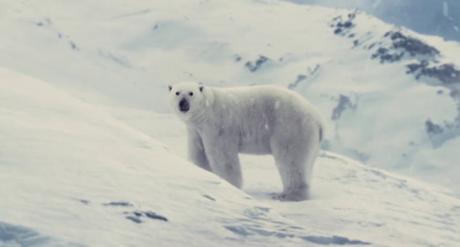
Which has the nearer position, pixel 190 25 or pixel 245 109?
pixel 245 109

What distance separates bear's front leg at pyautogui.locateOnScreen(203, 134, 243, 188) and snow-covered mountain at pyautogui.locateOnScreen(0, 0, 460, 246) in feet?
1.26

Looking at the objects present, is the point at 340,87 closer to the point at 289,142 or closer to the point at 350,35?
the point at 350,35

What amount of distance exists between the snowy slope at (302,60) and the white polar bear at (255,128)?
44.8 meters

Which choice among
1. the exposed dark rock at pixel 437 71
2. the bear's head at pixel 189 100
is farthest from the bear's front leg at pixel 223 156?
the exposed dark rock at pixel 437 71

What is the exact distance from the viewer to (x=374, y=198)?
337 inches

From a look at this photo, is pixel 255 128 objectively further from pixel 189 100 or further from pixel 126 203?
pixel 126 203

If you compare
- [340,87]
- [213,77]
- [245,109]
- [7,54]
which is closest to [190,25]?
[213,77]

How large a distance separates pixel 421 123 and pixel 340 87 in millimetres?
10910

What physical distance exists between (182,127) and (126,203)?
30.2 feet

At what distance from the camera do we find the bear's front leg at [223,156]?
856 cm

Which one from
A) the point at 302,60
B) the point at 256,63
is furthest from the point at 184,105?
the point at 256,63

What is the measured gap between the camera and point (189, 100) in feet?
28.6

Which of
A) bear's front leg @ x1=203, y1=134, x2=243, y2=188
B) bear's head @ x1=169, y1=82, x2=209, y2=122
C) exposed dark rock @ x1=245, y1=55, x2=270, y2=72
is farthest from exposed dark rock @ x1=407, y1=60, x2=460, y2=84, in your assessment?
bear's front leg @ x1=203, y1=134, x2=243, y2=188

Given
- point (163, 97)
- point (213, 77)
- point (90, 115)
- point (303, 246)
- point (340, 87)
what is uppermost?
point (340, 87)
